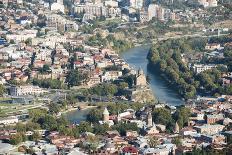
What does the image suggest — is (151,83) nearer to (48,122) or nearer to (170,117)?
(170,117)

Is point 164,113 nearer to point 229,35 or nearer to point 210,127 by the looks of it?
point 210,127

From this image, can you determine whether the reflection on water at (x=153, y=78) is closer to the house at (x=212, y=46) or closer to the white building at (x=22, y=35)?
the house at (x=212, y=46)

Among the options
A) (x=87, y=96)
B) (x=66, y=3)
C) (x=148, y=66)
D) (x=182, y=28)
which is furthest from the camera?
(x=66, y=3)

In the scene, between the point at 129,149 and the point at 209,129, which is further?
the point at 209,129

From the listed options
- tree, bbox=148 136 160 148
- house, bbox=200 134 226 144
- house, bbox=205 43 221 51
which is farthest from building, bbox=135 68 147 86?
house, bbox=205 43 221 51

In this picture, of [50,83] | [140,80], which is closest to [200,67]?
[140,80]

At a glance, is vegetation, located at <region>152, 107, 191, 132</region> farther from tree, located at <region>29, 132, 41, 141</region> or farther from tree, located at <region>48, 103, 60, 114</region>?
tree, located at <region>29, 132, 41, 141</region>

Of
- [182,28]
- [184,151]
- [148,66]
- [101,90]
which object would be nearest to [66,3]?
[182,28]
